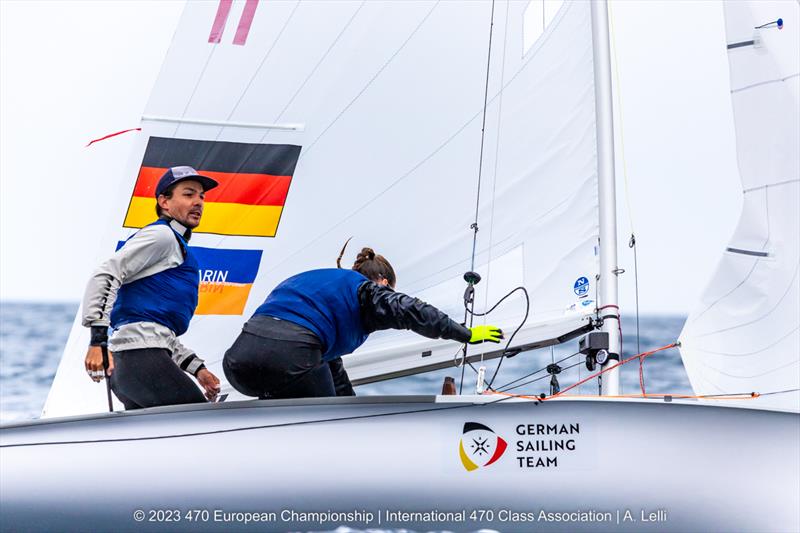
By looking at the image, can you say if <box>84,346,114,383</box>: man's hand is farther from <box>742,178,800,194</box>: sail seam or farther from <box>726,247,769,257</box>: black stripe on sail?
<box>742,178,800,194</box>: sail seam

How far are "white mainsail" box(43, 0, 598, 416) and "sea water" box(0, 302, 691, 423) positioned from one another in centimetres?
46

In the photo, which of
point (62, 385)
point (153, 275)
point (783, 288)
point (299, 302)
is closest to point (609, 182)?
point (783, 288)

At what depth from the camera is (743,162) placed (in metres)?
3.80

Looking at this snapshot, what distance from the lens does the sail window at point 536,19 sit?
4.03 m

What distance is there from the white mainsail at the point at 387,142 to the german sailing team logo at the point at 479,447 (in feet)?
3.26

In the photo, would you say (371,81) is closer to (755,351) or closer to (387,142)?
(387,142)

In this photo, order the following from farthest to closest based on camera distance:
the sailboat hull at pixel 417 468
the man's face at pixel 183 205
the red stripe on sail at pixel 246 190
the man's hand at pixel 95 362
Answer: the red stripe on sail at pixel 246 190 < the man's face at pixel 183 205 < the man's hand at pixel 95 362 < the sailboat hull at pixel 417 468

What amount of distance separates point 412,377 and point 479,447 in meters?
7.31

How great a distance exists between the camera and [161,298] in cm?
318

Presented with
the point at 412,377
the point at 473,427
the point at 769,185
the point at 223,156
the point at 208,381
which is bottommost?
the point at 473,427

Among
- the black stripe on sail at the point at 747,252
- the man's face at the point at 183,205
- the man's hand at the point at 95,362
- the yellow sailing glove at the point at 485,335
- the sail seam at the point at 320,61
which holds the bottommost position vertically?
the man's hand at the point at 95,362

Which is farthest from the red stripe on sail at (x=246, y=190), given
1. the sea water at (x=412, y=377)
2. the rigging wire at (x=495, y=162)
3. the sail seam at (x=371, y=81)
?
the sea water at (x=412, y=377)

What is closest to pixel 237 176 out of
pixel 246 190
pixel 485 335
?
pixel 246 190

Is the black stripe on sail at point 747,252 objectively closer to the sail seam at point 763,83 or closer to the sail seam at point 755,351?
the sail seam at point 755,351
